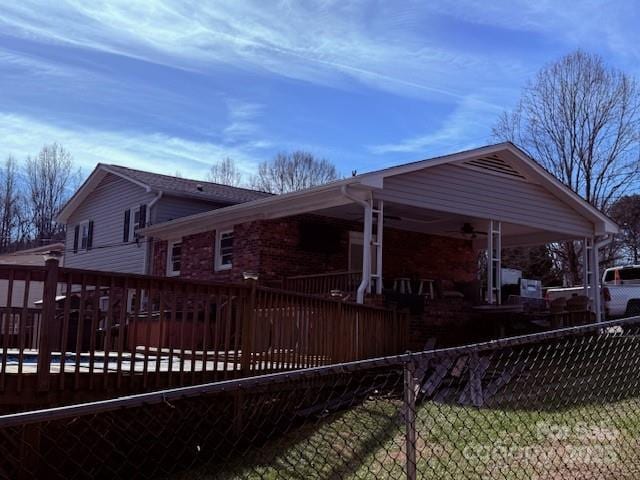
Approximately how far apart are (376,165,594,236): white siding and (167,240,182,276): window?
793 centimetres

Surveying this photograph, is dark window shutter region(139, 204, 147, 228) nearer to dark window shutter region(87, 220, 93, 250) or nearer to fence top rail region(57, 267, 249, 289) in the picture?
dark window shutter region(87, 220, 93, 250)

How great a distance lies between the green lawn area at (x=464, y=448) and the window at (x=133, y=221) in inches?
546

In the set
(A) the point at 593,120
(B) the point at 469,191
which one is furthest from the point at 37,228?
(B) the point at 469,191

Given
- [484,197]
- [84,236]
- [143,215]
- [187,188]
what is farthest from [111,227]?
[484,197]

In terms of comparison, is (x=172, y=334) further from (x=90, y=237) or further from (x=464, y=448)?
(x=90, y=237)

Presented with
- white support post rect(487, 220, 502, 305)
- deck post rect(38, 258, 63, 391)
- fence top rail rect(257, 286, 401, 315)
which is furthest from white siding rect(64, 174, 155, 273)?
deck post rect(38, 258, 63, 391)

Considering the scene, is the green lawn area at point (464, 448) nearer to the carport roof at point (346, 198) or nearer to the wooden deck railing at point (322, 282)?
the carport roof at point (346, 198)

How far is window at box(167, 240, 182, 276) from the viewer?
19125 millimetres

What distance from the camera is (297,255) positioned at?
51.8 ft

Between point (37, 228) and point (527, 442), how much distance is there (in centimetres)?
4313

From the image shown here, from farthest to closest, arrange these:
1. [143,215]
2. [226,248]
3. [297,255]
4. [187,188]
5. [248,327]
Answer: [187,188], [143,215], [226,248], [297,255], [248,327]

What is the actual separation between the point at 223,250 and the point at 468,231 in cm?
604

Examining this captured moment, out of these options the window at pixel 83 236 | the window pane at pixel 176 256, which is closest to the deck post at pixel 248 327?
the window pane at pixel 176 256

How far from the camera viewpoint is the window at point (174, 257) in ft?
62.7
